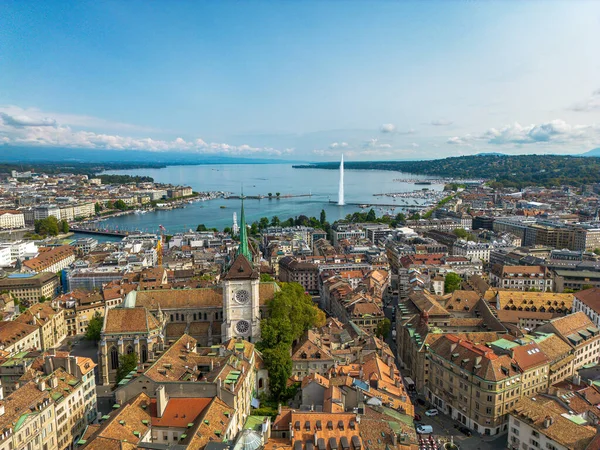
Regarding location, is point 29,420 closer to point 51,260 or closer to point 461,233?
point 51,260

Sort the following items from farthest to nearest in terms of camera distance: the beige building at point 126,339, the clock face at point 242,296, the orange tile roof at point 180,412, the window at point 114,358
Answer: the clock face at point 242,296 → the window at point 114,358 → the beige building at point 126,339 → the orange tile roof at point 180,412

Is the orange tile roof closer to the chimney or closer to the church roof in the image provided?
the chimney

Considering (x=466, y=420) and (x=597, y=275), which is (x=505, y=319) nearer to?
(x=466, y=420)

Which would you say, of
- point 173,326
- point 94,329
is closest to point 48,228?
point 94,329

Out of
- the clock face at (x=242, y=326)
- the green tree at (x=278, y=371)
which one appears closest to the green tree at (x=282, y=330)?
the green tree at (x=278, y=371)

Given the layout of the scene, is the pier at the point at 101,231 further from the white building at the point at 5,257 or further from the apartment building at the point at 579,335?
the apartment building at the point at 579,335

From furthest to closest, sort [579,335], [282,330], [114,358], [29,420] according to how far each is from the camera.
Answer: [579,335]
[114,358]
[282,330]
[29,420]
